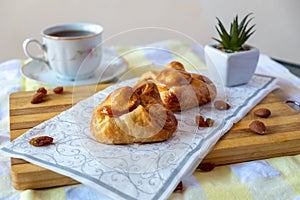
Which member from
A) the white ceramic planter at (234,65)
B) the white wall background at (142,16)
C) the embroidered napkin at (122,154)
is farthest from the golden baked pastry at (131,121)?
the white wall background at (142,16)

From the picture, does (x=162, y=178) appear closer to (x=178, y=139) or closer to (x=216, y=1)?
(x=178, y=139)

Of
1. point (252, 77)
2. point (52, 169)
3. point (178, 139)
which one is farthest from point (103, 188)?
point (252, 77)

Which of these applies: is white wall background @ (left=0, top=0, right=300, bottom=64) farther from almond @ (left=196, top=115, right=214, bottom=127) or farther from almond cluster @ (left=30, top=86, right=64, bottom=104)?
almond @ (left=196, top=115, right=214, bottom=127)

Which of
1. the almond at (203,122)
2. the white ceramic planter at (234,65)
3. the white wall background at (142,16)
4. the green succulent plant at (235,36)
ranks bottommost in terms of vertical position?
the white wall background at (142,16)

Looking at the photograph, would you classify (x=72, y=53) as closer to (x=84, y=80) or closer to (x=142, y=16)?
(x=84, y=80)

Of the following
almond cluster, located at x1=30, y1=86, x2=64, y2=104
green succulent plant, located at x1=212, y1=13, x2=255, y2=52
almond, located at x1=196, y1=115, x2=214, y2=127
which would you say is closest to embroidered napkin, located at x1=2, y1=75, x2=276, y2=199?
almond, located at x1=196, y1=115, x2=214, y2=127

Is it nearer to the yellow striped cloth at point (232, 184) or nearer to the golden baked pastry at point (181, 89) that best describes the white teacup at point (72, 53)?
the golden baked pastry at point (181, 89)

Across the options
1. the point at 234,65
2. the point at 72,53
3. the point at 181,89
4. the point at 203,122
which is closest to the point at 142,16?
the point at 72,53
